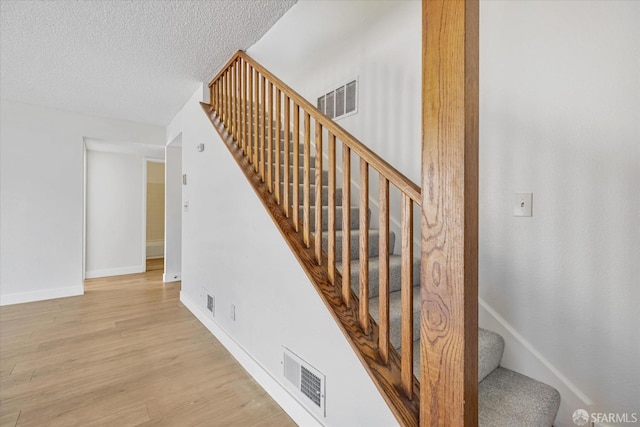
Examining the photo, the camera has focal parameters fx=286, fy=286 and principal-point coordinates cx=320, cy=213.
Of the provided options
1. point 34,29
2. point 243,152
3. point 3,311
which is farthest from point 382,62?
point 3,311

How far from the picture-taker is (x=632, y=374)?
129 centimetres

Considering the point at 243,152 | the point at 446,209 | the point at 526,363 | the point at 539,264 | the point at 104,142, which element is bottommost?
the point at 526,363

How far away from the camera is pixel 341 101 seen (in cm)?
282

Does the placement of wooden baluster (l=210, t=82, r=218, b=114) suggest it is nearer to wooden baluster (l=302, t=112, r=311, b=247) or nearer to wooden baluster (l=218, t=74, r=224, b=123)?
wooden baluster (l=218, t=74, r=224, b=123)

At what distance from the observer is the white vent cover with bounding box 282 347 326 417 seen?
1.41 m

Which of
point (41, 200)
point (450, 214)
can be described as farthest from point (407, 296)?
point (41, 200)

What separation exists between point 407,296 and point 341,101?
88.1 inches

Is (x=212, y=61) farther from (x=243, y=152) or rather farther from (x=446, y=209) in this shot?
(x=446, y=209)

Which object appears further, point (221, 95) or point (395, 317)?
point (221, 95)

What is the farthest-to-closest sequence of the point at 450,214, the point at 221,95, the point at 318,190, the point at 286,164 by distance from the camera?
1. the point at 221,95
2. the point at 286,164
3. the point at 318,190
4. the point at 450,214

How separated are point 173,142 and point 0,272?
2.50 m

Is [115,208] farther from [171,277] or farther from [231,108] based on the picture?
[231,108]

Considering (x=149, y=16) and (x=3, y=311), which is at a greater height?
(x=149, y=16)

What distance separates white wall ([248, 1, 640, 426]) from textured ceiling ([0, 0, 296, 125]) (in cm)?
148
